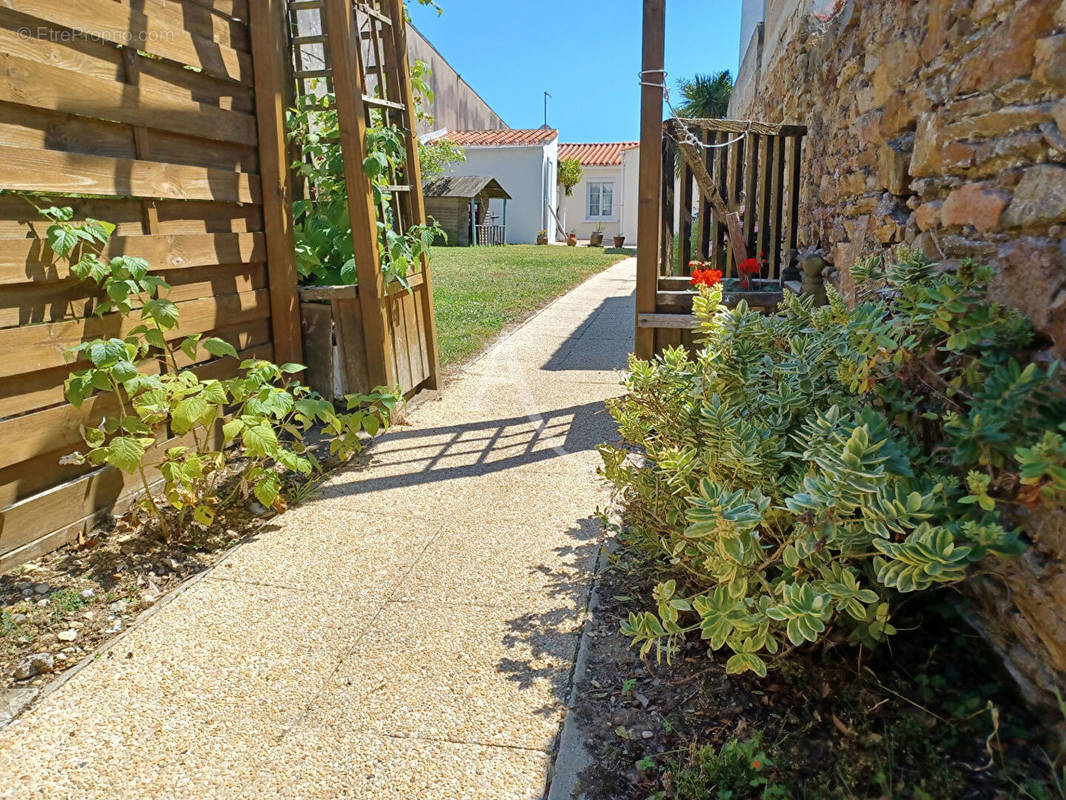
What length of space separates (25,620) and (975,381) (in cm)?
299

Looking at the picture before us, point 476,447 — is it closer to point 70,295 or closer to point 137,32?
point 70,295

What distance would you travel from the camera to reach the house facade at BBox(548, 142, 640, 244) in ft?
103

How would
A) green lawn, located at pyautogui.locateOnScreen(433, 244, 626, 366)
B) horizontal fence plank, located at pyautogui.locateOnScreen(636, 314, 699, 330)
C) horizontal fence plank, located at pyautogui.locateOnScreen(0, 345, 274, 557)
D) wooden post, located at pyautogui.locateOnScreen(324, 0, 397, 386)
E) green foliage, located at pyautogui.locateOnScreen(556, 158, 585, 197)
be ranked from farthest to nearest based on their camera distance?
green foliage, located at pyautogui.locateOnScreen(556, 158, 585, 197)
green lawn, located at pyautogui.locateOnScreen(433, 244, 626, 366)
horizontal fence plank, located at pyautogui.locateOnScreen(636, 314, 699, 330)
wooden post, located at pyautogui.locateOnScreen(324, 0, 397, 386)
horizontal fence plank, located at pyautogui.locateOnScreen(0, 345, 274, 557)

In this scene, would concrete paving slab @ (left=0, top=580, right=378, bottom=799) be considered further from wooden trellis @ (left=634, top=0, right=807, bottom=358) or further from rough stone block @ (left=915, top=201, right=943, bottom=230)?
wooden trellis @ (left=634, top=0, right=807, bottom=358)

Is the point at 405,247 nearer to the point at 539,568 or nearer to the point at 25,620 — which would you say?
the point at 539,568

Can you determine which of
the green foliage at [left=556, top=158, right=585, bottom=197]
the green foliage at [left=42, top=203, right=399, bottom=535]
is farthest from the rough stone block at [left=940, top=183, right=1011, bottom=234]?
the green foliage at [left=556, top=158, right=585, bottom=197]

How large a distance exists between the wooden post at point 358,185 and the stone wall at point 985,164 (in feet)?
8.55

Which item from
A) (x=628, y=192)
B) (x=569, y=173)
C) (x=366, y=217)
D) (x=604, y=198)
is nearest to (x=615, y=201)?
(x=604, y=198)

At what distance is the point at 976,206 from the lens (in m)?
2.19

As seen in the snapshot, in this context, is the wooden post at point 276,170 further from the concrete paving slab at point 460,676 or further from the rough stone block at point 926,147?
the rough stone block at point 926,147

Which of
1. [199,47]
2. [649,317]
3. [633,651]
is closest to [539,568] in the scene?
[633,651]

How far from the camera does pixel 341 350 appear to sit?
463 centimetres

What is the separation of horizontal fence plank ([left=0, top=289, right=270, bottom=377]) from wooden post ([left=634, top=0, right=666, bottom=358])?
2.37 meters

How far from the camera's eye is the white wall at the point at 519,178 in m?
27.3
